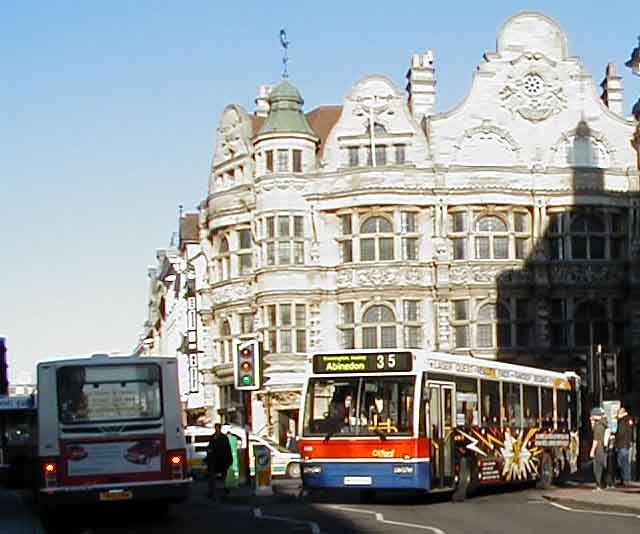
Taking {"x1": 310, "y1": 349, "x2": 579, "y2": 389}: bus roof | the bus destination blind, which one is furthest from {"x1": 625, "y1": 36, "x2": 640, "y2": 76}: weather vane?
the bus destination blind

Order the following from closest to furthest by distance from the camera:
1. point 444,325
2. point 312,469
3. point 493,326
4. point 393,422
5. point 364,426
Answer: point 393,422 → point 364,426 → point 312,469 → point 444,325 → point 493,326

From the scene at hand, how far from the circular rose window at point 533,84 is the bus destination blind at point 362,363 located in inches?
1299

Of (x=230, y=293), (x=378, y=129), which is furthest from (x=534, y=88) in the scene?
(x=230, y=293)

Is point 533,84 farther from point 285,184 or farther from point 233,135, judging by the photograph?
point 233,135

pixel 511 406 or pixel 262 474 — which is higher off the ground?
pixel 511 406

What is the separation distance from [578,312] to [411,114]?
10019 mm

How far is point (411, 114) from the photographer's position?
196ft

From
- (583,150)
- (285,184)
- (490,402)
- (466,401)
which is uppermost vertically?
(583,150)

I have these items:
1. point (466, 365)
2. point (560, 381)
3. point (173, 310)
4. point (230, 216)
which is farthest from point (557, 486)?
point (173, 310)

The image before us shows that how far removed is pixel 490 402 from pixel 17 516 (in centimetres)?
960

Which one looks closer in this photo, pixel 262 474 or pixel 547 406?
pixel 262 474

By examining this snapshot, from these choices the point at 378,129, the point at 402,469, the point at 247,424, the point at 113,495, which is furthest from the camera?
the point at 378,129

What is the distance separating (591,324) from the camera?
5838 cm

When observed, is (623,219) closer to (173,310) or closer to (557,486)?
(557,486)
